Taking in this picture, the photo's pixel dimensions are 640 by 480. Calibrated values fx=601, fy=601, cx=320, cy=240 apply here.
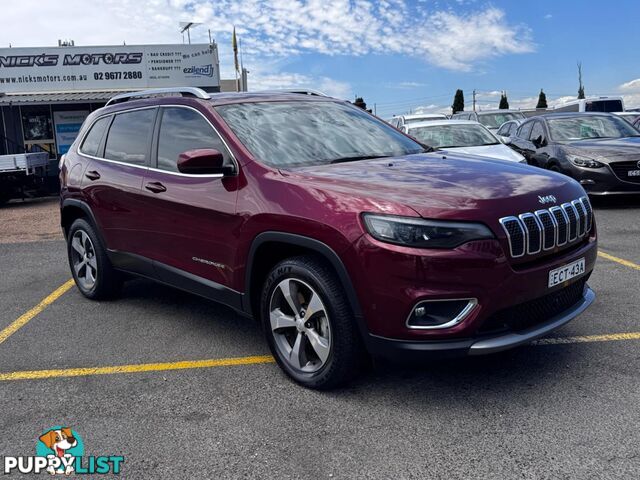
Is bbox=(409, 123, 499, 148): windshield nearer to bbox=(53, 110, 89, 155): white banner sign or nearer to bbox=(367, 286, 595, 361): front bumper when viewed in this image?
bbox=(367, 286, 595, 361): front bumper

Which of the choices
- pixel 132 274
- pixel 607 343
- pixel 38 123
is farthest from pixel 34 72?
pixel 607 343

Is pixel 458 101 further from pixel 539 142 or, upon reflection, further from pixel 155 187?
pixel 155 187

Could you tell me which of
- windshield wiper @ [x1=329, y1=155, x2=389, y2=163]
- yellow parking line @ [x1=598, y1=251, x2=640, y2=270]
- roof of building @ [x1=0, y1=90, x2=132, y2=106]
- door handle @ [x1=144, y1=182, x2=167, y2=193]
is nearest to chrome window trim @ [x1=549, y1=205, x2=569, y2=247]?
windshield wiper @ [x1=329, y1=155, x2=389, y2=163]

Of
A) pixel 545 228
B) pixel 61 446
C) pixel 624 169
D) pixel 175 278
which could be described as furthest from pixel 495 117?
pixel 61 446

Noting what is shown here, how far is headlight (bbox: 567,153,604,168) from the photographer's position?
9281 millimetres

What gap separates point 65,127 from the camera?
20375 mm

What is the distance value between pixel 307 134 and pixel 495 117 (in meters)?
16.3

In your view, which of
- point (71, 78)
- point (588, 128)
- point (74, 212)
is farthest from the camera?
point (71, 78)

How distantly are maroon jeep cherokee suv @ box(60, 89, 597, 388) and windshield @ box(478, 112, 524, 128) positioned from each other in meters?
15.0

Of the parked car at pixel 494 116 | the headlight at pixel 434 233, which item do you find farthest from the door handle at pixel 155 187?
the parked car at pixel 494 116

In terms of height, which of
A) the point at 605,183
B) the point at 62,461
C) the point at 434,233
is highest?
the point at 434,233

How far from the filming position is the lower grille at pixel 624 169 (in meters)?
9.15

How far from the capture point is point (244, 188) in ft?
12.2

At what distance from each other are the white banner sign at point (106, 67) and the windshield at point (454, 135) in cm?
1227
